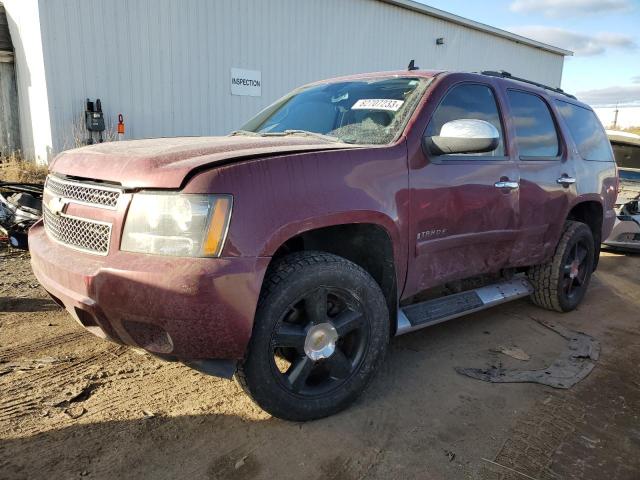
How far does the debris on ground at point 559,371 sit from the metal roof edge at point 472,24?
1453cm

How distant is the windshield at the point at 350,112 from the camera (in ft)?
10.1

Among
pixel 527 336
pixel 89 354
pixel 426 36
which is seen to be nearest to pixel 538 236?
pixel 527 336

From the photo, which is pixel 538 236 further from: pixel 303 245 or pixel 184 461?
pixel 184 461

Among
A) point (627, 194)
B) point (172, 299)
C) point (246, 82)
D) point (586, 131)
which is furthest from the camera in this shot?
point (246, 82)

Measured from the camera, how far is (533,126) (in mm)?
4035

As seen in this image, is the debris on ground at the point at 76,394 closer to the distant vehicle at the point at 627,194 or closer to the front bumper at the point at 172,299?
the front bumper at the point at 172,299

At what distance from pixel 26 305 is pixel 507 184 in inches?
150

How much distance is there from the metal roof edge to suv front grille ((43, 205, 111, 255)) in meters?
15.4

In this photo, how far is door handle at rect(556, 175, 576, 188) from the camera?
4.14 metres

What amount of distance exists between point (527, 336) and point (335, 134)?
230 cm

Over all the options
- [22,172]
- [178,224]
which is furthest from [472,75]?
[22,172]

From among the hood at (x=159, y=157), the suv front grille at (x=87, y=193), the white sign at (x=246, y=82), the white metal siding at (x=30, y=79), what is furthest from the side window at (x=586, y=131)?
the white metal siding at (x=30, y=79)

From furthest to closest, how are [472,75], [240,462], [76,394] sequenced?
[472,75] → [76,394] → [240,462]

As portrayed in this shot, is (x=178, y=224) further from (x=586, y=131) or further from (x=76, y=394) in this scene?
(x=586, y=131)
